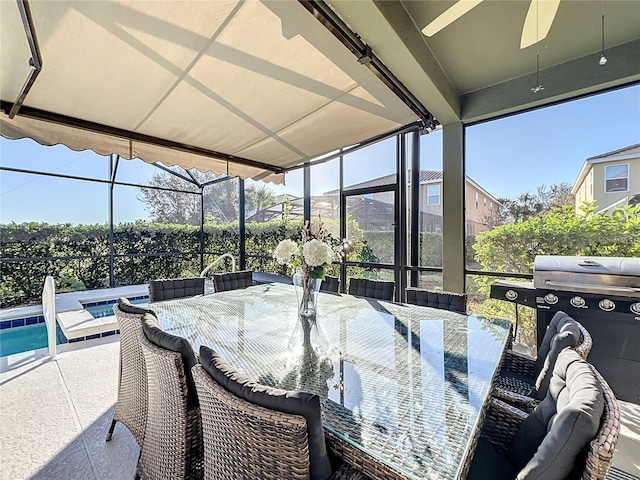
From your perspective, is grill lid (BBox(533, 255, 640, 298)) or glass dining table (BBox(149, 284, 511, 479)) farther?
grill lid (BBox(533, 255, 640, 298))

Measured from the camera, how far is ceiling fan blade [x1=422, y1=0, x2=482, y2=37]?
6.83ft

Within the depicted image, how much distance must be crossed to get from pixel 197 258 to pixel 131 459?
7.06 m

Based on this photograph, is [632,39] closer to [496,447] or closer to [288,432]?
[496,447]

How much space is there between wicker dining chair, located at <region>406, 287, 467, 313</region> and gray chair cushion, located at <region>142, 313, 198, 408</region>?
2.25m

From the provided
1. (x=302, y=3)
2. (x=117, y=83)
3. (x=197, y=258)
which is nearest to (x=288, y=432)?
(x=302, y=3)

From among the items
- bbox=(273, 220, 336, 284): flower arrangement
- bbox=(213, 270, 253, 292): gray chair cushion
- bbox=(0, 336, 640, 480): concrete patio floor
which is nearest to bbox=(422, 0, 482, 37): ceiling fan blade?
bbox=(273, 220, 336, 284): flower arrangement

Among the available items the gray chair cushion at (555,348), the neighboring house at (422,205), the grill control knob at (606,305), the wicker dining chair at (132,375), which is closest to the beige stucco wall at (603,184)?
the neighboring house at (422,205)

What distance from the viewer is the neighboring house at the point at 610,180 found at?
113 inches

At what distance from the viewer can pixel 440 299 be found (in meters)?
2.91

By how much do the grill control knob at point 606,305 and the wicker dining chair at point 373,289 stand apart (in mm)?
1797

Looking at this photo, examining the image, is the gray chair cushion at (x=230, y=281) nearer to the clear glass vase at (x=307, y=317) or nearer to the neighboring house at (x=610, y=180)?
the clear glass vase at (x=307, y=317)

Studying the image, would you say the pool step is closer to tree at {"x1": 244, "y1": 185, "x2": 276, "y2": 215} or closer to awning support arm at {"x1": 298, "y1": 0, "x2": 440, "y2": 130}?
tree at {"x1": 244, "y1": 185, "x2": 276, "y2": 215}

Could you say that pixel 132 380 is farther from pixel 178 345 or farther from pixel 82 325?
pixel 82 325

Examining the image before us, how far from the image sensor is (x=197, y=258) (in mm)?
8609
